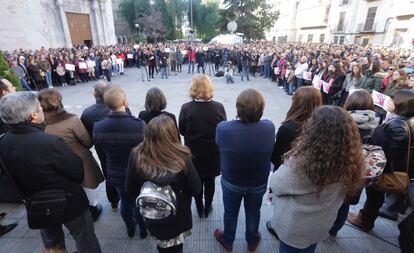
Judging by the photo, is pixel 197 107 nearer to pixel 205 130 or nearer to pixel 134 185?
pixel 205 130

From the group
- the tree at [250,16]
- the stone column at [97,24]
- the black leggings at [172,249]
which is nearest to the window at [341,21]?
the tree at [250,16]

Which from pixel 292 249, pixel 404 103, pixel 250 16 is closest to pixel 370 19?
pixel 250 16

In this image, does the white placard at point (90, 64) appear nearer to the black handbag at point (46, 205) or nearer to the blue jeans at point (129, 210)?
the blue jeans at point (129, 210)

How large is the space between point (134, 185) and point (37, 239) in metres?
2.00

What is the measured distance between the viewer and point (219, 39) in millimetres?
30969

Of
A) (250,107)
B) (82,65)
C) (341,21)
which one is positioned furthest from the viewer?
(341,21)

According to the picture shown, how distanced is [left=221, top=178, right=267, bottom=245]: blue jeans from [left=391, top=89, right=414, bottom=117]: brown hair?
1.62 metres

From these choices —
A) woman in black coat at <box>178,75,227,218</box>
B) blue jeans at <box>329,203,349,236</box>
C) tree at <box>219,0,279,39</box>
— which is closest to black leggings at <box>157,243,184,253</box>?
woman in black coat at <box>178,75,227,218</box>

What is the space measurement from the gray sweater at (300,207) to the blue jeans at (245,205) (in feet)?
1.73

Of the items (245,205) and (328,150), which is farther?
(245,205)

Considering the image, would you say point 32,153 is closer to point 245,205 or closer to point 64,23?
point 245,205

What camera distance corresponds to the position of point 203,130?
9.11 ft

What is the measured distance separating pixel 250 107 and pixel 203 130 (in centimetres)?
82

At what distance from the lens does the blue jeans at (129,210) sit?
8.83 ft
